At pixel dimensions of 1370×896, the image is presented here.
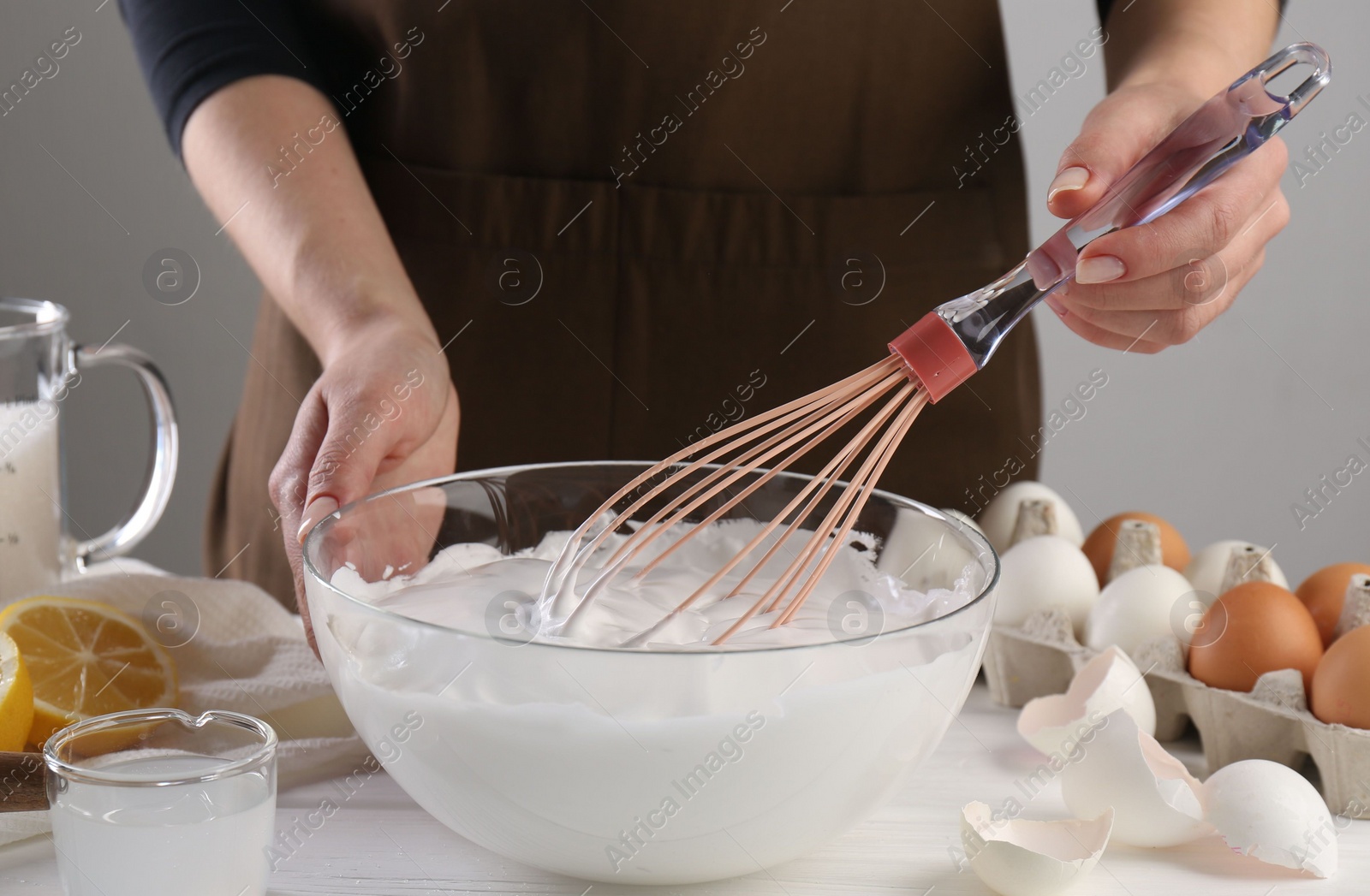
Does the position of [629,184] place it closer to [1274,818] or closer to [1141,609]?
[1141,609]

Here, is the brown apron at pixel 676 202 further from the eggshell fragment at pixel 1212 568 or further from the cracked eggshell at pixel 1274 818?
the cracked eggshell at pixel 1274 818

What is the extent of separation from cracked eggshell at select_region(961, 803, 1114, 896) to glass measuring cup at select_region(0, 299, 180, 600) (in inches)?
25.3

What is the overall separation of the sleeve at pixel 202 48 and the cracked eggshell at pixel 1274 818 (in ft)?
2.80

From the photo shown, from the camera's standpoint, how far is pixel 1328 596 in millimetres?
737

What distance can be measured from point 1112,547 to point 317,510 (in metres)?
0.55

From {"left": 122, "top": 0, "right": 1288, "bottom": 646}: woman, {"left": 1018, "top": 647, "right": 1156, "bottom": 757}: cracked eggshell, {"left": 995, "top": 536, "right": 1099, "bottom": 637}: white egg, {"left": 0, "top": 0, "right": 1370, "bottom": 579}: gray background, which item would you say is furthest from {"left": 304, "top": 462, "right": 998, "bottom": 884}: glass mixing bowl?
{"left": 0, "top": 0, "right": 1370, "bottom": 579}: gray background

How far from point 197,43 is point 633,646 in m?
0.70

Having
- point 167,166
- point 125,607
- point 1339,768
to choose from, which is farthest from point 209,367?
point 1339,768

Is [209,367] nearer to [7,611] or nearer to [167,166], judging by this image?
[167,166]

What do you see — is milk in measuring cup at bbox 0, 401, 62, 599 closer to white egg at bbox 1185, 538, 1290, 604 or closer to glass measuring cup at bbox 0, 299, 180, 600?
glass measuring cup at bbox 0, 299, 180, 600

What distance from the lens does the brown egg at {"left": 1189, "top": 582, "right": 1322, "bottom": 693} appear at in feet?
2.25

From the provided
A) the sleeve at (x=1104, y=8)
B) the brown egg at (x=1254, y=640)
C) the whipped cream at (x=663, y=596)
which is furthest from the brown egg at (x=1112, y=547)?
the sleeve at (x=1104, y=8)

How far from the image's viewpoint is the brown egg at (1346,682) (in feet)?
2.09

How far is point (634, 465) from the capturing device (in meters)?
0.73
